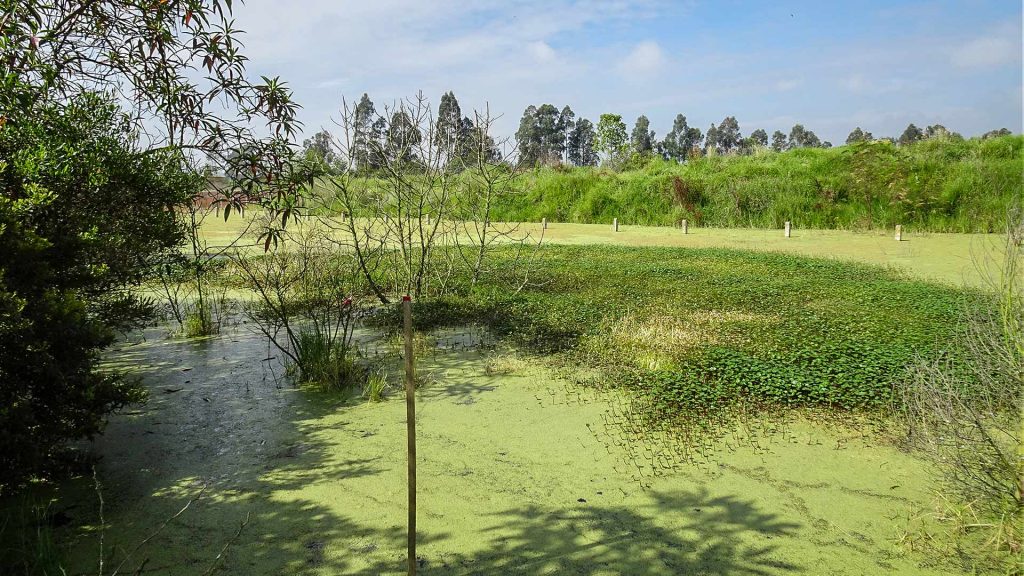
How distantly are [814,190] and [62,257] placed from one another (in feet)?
53.3

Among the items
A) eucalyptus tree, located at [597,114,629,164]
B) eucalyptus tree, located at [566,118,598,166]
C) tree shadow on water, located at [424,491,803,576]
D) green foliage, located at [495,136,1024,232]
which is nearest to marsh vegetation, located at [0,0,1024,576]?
tree shadow on water, located at [424,491,803,576]

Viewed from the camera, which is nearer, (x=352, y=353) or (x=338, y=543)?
(x=338, y=543)

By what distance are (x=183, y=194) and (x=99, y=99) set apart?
67cm

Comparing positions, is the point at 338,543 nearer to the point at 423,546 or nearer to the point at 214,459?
the point at 423,546

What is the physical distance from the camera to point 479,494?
3029 millimetres

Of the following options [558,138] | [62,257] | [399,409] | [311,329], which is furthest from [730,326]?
[558,138]

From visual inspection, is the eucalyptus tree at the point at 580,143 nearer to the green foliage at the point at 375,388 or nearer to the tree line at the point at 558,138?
the tree line at the point at 558,138

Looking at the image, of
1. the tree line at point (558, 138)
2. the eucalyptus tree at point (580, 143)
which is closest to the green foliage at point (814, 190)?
the tree line at point (558, 138)

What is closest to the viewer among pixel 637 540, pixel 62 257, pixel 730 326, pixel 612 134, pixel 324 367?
pixel 637 540

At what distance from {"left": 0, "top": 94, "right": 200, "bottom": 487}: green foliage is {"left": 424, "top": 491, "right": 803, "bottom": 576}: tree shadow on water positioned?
163 centimetres

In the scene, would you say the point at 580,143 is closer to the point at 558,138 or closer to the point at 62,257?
the point at 558,138

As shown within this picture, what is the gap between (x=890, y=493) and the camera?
296cm

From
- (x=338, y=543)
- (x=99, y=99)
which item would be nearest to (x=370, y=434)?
(x=338, y=543)

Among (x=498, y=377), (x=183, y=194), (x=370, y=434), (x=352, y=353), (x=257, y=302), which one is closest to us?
(x=370, y=434)
